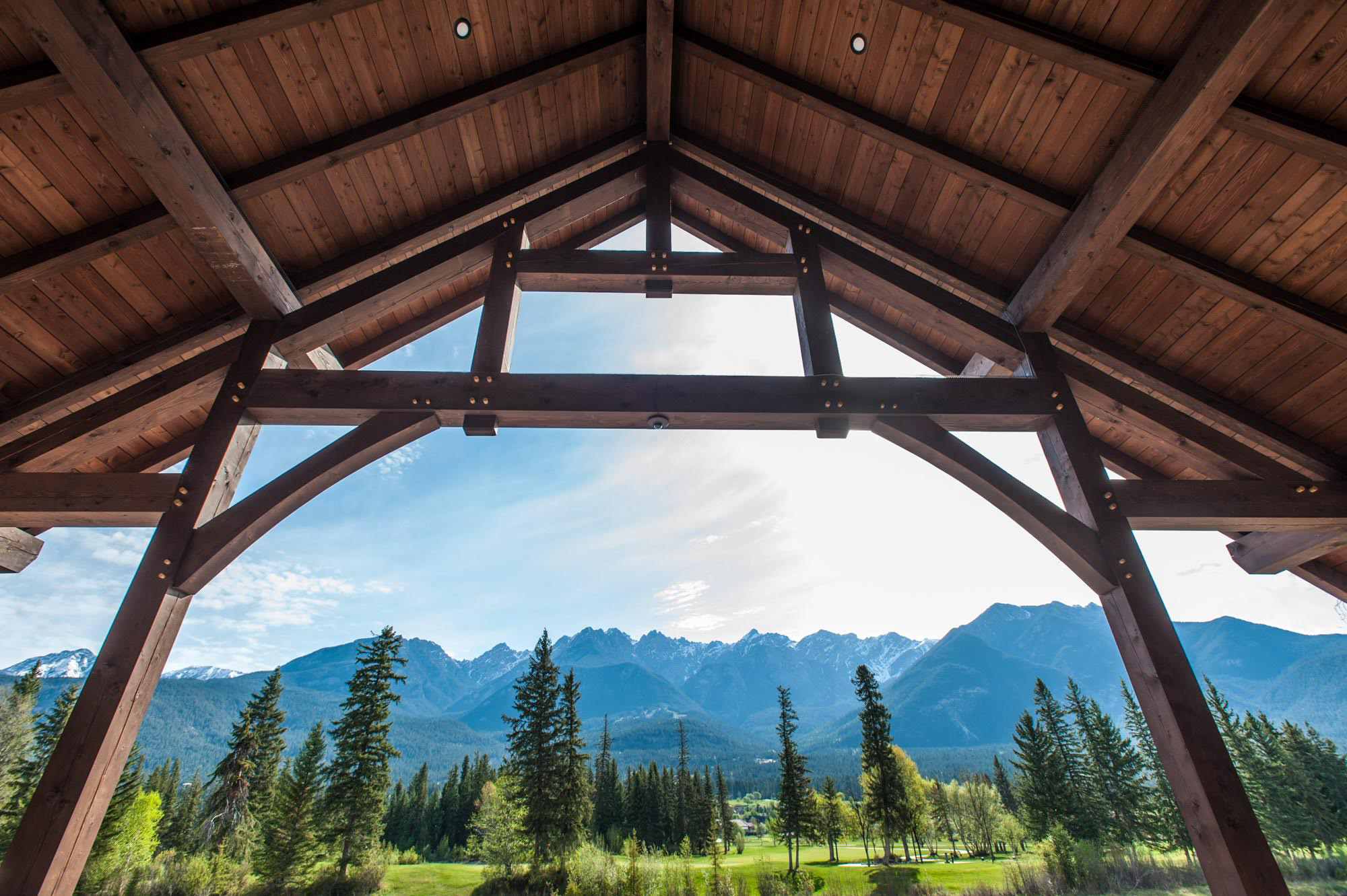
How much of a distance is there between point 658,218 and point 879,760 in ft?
91.0

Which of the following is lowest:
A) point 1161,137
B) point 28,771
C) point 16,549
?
point 28,771

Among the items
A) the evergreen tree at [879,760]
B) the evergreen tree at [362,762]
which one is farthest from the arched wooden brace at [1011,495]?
the evergreen tree at [879,760]

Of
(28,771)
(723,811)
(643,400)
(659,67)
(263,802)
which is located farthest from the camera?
(723,811)

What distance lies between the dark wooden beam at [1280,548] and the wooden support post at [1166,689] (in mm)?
1666

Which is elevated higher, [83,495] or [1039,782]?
[83,495]

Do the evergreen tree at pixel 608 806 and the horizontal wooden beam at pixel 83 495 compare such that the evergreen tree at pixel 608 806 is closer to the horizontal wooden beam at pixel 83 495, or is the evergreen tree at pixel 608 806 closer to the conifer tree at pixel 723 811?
the conifer tree at pixel 723 811

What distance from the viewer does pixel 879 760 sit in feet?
82.7

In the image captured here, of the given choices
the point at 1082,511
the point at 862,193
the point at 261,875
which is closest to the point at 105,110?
the point at 862,193

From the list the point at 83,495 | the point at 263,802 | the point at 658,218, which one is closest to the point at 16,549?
the point at 83,495

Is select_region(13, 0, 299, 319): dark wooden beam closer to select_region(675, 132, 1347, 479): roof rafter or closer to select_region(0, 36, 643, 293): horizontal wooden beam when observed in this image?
select_region(0, 36, 643, 293): horizontal wooden beam

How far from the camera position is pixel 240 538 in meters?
3.23

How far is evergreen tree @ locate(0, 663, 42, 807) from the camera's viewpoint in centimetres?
1938

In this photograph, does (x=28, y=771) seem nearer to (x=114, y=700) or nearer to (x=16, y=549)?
(x=16, y=549)

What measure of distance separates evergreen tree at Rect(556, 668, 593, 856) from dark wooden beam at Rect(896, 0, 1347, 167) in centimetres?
2288
